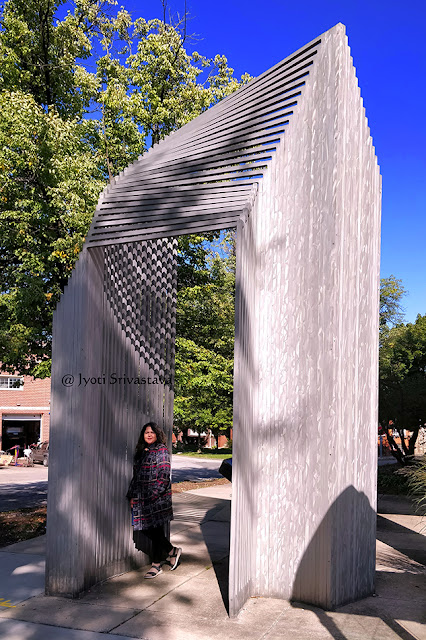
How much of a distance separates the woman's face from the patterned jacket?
0.08m

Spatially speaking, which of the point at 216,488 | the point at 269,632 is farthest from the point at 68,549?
the point at 216,488

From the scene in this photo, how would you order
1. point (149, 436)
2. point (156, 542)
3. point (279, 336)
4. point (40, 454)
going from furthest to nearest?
1. point (40, 454)
2. point (156, 542)
3. point (149, 436)
4. point (279, 336)

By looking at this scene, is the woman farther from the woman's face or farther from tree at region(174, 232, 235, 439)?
tree at region(174, 232, 235, 439)

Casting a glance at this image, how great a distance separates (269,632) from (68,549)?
7.03ft

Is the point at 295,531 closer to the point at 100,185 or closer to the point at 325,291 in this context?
the point at 325,291

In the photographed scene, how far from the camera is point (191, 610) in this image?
530 centimetres

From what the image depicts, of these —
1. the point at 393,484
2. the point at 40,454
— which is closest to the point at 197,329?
the point at 393,484

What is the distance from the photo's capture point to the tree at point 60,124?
11.2 meters

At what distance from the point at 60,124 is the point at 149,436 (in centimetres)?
753

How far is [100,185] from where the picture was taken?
12.2 meters

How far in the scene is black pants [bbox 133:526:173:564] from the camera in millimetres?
6555

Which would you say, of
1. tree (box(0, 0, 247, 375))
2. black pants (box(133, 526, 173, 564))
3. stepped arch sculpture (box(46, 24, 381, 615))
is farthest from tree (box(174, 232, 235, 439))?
stepped arch sculpture (box(46, 24, 381, 615))

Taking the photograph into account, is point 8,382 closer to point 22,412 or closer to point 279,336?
point 22,412

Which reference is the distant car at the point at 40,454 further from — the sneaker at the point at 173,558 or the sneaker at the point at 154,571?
the sneaker at the point at 154,571
